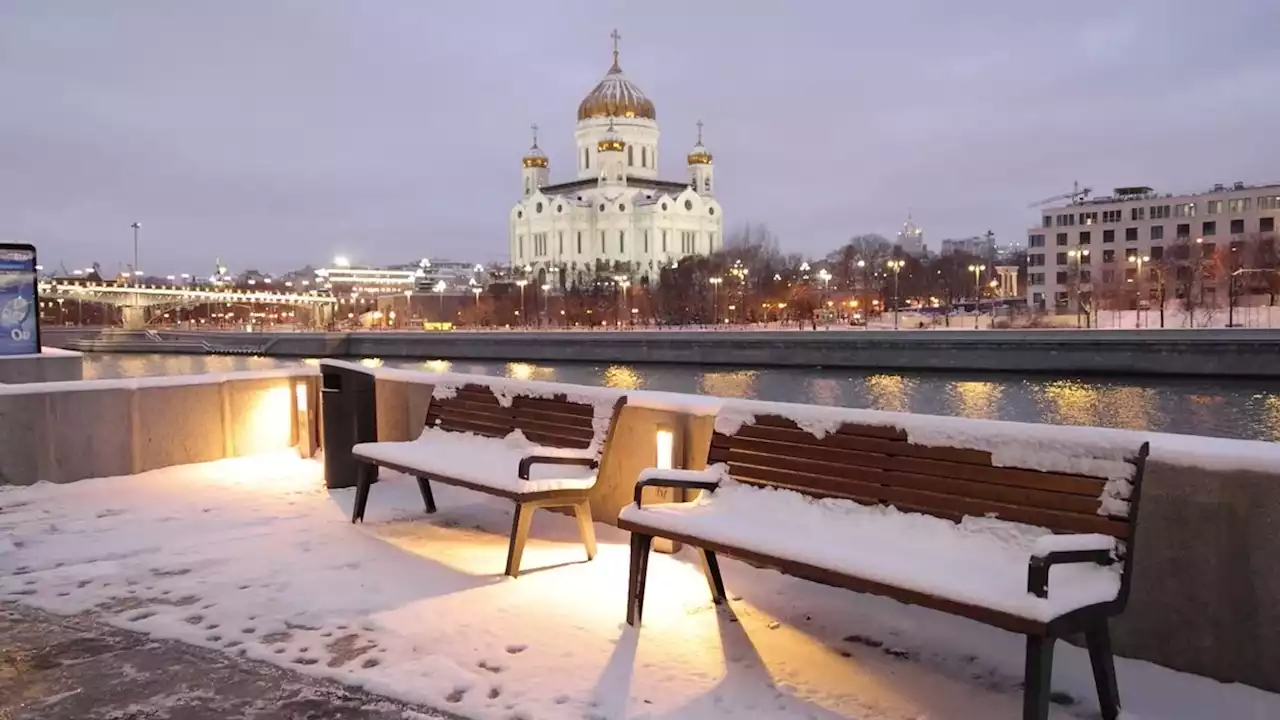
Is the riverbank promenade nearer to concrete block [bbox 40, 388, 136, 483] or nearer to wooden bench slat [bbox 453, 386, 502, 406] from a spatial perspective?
wooden bench slat [bbox 453, 386, 502, 406]

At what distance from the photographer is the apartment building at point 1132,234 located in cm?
8044

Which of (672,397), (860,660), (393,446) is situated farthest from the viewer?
(393,446)

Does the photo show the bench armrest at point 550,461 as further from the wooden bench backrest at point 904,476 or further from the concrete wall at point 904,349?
the concrete wall at point 904,349

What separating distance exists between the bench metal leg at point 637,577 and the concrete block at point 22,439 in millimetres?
5547

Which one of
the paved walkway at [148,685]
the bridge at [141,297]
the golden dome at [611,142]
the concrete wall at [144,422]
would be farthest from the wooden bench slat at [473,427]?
the golden dome at [611,142]

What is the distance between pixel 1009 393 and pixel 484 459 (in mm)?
36597

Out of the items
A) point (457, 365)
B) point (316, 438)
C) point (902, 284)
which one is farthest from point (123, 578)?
point (902, 284)

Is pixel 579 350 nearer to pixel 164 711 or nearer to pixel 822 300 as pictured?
pixel 822 300

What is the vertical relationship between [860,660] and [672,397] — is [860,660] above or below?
below

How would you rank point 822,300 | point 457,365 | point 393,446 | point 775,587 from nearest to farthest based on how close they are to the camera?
1. point 775,587
2. point 393,446
3. point 457,365
4. point 822,300

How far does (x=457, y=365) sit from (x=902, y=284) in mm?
50703

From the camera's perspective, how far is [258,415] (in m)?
8.87

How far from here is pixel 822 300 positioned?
294ft

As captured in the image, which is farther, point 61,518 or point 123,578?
point 61,518
